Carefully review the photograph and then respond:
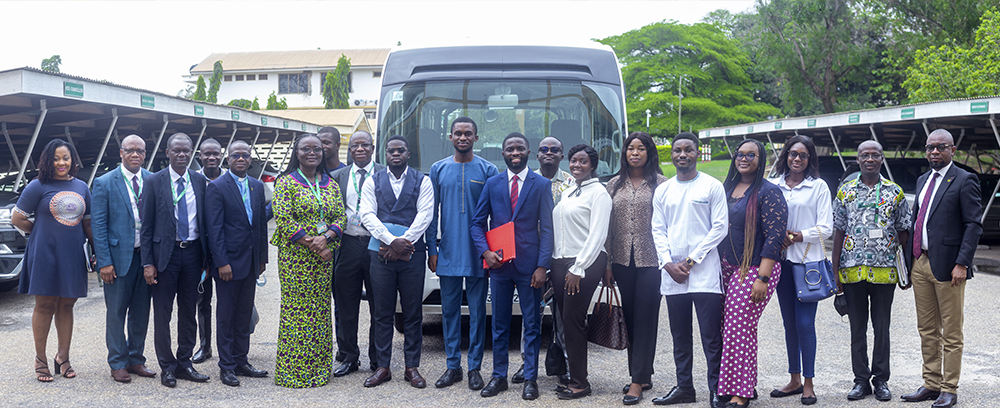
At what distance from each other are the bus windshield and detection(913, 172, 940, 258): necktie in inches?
95.9

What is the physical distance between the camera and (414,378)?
5.37 metres

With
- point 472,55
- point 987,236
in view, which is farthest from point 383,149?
point 987,236

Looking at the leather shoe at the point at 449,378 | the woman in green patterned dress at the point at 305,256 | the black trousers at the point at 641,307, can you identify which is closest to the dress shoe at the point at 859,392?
the black trousers at the point at 641,307

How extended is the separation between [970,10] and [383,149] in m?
25.2

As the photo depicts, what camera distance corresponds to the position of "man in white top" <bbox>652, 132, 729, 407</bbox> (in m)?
4.75

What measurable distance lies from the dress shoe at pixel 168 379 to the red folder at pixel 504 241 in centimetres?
247

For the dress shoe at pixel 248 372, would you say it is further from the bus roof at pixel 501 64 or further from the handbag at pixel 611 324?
the bus roof at pixel 501 64

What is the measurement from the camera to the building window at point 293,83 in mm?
57250

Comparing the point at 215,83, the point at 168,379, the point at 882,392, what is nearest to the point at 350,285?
the point at 168,379

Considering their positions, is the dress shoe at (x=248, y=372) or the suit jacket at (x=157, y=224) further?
the dress shoe at (x=248, y=372)

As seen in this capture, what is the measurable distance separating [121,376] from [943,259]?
5.67 meters

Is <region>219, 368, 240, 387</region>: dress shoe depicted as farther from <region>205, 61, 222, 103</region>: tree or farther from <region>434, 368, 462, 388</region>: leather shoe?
<region>205, 61, 222, 103</region>: tree

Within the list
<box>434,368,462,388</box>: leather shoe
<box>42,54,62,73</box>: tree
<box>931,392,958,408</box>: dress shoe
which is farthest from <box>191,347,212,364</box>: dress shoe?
<box>42,54,62,73</box>: tree

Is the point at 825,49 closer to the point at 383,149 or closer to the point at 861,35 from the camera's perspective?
the point at 861,35
